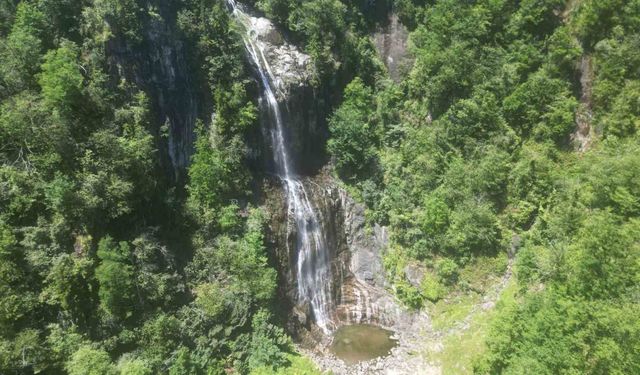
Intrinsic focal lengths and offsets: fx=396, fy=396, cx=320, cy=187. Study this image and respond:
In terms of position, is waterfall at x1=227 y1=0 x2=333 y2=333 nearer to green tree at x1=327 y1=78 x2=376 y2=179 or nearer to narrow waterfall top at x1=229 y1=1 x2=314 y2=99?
narrow waterfall top at x1=229 y1=1 x2=314 y2=99

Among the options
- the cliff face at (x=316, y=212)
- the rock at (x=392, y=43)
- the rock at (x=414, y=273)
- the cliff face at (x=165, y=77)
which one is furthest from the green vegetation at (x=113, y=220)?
the rock at (x=392, y=43)

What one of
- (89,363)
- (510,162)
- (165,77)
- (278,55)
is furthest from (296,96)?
(89,363)

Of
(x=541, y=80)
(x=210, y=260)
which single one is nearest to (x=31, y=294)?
(x=210, y=260)

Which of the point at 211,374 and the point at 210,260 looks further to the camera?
the point at 210,260

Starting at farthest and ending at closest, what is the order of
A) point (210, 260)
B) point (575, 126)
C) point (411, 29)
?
point (411, 29) → point (575, 126) → point (210, 260)

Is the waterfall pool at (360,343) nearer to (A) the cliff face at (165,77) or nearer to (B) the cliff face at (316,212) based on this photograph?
(B) the cliff face at (316,212)

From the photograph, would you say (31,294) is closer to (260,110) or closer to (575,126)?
(260,110)

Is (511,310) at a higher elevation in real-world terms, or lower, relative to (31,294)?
lower
